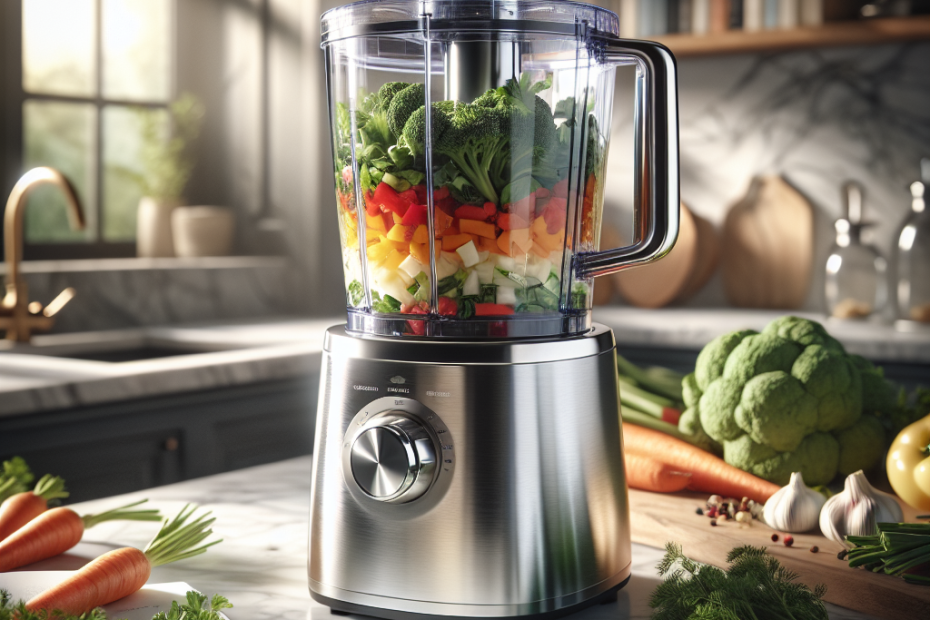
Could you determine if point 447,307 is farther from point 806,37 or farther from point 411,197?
point 806,37

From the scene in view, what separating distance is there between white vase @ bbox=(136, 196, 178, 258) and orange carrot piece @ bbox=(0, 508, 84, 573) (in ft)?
7.75

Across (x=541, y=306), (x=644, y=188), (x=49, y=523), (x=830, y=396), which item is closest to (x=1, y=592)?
(x=49, y=523)

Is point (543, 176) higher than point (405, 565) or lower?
higher

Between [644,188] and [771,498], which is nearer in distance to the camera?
[644,188]

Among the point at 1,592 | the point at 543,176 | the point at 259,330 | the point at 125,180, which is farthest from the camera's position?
the point at 125,180

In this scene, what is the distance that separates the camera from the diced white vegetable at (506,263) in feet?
2.53

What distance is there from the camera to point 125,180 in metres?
3.16

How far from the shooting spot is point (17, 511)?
2.92ft

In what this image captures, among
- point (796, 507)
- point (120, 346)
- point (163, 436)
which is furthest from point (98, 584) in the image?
point (120, 346)

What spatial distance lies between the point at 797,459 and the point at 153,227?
99.0 inches

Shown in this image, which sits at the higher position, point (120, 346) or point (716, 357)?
point (716, 357)

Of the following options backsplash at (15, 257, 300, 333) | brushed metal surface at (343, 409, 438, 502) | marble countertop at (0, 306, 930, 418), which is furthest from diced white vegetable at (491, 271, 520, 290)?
backsplash at (15, 257, 300, 333)

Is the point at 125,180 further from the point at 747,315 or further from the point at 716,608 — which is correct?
the point at 716,608

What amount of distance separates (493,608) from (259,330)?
2220 mm
